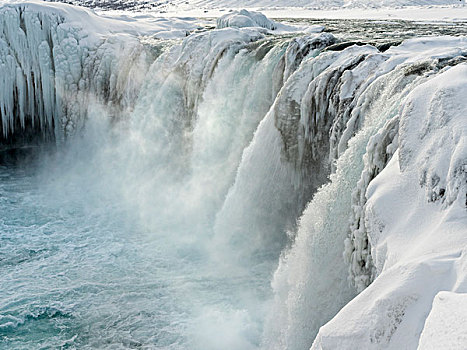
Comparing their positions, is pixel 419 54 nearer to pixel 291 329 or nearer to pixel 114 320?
pixel 291 329

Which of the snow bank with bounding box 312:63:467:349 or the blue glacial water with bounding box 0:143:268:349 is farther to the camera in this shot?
the blue glacial water with bounding box 0:143:268:349

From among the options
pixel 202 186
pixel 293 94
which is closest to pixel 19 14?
pixel 202 186

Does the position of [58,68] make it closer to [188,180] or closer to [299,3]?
[188,180]

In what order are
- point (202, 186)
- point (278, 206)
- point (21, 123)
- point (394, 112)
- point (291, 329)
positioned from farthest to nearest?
point (21, 123)
point (202, 186)
point (278, 206)
point (291, 329)
point (394, 112)

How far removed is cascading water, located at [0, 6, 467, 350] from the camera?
6.30 m

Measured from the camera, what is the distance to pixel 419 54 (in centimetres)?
739

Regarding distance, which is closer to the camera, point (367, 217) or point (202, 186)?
point (367, 217)

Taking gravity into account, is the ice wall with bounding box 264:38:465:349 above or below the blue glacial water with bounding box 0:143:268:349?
above

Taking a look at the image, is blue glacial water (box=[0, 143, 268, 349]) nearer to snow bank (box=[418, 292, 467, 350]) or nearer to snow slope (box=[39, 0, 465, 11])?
snow bank (box=[418, 292, 467, 350])

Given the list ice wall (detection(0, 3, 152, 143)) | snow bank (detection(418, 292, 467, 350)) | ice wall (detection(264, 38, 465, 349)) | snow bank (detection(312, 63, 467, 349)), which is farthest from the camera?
ice wall (detection(0, 3, 152, 143))

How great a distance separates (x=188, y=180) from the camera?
12.0 m

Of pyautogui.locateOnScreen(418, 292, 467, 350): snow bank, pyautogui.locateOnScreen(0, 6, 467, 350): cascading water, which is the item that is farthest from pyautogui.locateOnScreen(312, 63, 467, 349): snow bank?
pyautogui.locateOnScreen(0, 6, 467, 350): cascading water

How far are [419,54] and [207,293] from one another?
16.8 feet

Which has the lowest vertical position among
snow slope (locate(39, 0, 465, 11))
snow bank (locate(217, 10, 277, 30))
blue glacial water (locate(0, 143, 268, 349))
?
blue glacial water (locate(0, 143, 268, 349))
